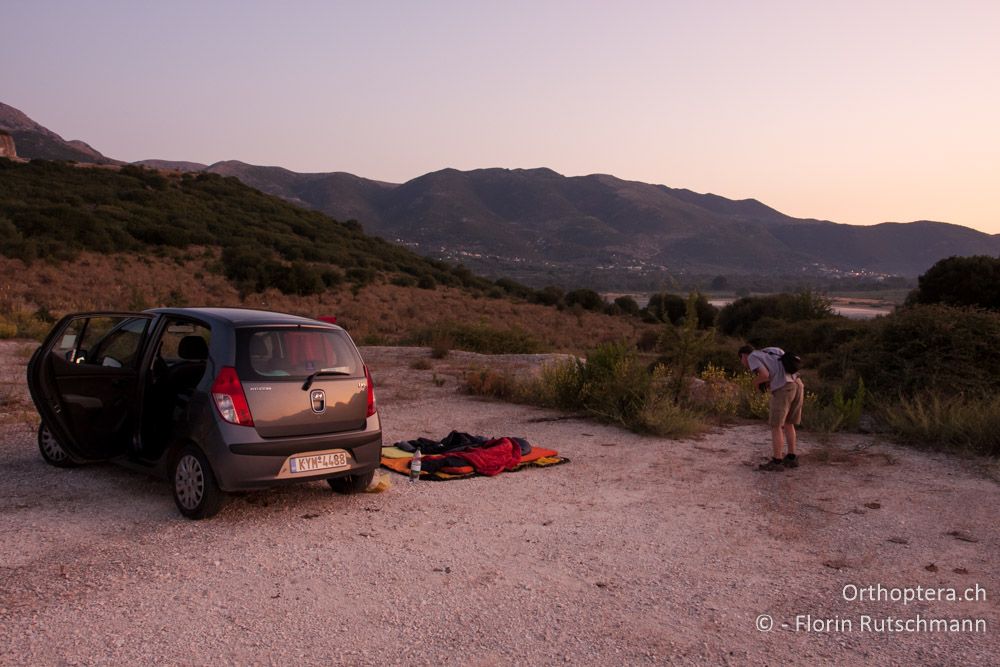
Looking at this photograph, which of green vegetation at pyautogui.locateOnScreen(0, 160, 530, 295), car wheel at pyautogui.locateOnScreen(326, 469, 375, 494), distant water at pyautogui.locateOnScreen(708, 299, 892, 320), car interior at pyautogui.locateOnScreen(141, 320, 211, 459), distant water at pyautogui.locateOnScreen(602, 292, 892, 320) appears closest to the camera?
car interior at pyautogui.locateOnScreen(141, 320, 211, 459)

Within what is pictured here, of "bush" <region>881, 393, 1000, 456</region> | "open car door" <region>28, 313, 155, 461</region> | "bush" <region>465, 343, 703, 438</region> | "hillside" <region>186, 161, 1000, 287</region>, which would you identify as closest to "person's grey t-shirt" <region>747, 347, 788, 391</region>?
"bush" <region>465, 343, 703, 438</region>

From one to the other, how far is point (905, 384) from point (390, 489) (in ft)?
29.1

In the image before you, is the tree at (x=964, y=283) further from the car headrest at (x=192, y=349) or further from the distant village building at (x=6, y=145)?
the distant village building at (x=6, y=145)

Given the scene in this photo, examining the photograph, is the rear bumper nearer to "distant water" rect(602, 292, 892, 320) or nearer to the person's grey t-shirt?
the person's grey t-shirt

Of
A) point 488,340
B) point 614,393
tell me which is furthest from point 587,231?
point 614,393

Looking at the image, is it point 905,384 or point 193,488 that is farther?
point 905,384

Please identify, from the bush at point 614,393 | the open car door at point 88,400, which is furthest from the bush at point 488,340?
the open car door at point 88,400

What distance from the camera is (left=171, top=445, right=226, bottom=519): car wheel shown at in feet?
18.8

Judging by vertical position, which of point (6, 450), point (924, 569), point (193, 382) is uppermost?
point (193, 382)

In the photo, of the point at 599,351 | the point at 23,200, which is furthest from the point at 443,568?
the point at 23,200

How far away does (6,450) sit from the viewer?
8.06m

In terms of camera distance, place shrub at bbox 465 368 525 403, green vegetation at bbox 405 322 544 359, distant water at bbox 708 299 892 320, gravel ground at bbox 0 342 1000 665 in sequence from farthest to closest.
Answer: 1. distant water at bbox 708 299 892 320
2. green vegetation at bbox 405 322 544 359
3. shrub at bbox 465 368 525 403
4. gravel ground at bbox 0 342 1000 665

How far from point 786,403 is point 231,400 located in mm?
5670

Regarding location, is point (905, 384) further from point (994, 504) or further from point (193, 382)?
→ point (193, 382)
